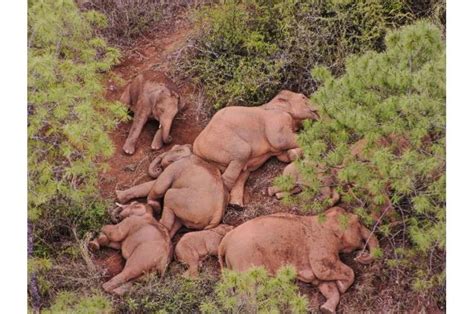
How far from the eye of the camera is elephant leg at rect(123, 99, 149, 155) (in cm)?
Answer: 511

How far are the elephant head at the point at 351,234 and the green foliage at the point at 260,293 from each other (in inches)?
23.6

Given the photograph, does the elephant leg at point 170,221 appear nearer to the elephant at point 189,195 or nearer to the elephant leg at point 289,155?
the elephant at point 189,195

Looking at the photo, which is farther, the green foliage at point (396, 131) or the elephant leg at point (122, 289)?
the elephant leg at point (122, 289)

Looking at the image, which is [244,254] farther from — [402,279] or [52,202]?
[52,202]

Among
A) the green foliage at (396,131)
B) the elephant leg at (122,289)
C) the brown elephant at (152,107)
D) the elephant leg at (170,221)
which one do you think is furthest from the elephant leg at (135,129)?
the green foliage at (396,131)

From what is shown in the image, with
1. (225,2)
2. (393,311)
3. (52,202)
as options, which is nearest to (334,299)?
(393,311)

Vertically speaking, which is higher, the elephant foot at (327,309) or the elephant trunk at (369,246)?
the elephant trunk at (369,246)

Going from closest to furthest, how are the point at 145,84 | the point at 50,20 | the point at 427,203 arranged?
1. the point at 427,203
2. the point at 50,20
3. the point at 145,84

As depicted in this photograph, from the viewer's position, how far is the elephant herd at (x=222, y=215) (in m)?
4.24

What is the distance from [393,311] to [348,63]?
1.30 m

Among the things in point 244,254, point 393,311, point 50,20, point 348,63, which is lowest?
point 393,311

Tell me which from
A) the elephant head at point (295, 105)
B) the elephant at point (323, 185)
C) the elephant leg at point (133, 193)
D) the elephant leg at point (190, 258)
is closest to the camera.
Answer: the elephant at point (323, 185)

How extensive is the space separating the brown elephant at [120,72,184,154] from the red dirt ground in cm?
6

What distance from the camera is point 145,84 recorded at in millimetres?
5297
